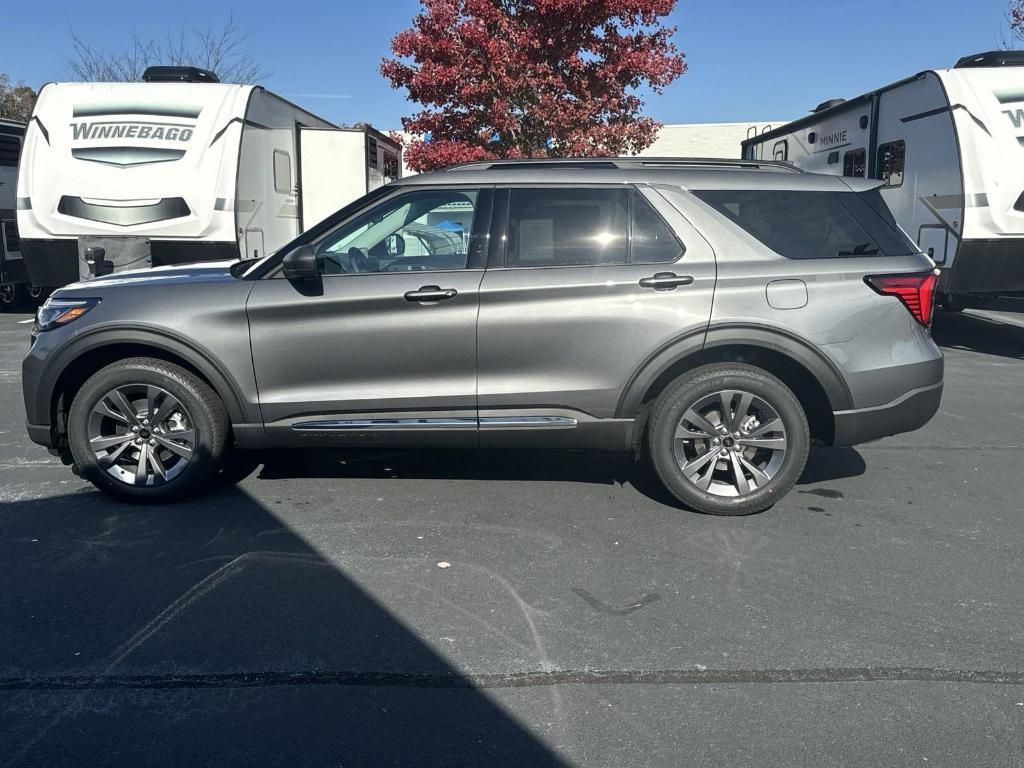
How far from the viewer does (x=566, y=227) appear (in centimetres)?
487

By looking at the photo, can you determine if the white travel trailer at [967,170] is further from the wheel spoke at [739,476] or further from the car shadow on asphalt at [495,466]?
the wheel spoke at [739,476]

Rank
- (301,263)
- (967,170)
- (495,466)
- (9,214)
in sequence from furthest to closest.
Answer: (9,214), (967,170), (495,466), (301,263)

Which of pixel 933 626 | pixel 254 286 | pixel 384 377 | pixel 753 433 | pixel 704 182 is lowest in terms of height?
pixel 933 626

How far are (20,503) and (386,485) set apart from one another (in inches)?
80.0

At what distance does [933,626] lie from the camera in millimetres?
3639

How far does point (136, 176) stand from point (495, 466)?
6.86m

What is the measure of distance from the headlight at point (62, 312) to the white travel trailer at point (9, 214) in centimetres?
920

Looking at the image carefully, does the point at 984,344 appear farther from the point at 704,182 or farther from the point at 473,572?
the point at 473,572

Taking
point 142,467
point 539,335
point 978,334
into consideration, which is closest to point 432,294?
point 539,335

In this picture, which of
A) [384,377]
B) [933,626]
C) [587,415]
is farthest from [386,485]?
[933,626]

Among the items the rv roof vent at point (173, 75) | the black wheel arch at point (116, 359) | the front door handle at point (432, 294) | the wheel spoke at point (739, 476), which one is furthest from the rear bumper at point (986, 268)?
the rv roof vent at point (173, 75)

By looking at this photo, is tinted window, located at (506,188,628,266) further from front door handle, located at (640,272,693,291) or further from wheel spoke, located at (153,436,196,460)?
wheel spoke, located at (153,436,196,460)

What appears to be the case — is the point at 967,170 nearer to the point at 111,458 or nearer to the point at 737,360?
the point at 737,360

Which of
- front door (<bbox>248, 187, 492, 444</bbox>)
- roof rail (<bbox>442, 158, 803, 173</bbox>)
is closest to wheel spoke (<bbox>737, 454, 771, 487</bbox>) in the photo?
front door (<bbox>248, 187, 492, 444</bbox>)
